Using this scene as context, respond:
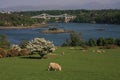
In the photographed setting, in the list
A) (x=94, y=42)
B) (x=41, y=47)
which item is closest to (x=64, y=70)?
(x=41, y=47)

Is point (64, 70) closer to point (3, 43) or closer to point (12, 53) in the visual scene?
point (12, 53)

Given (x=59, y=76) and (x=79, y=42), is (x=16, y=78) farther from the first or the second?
(x=79, y=42)

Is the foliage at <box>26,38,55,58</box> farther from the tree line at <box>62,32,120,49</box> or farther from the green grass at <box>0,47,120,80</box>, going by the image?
the tree line at <box>62,32,120,49</box>

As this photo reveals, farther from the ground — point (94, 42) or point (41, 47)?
point (41, 47)

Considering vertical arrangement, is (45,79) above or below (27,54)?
above

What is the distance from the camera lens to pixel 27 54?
39812 millimetres

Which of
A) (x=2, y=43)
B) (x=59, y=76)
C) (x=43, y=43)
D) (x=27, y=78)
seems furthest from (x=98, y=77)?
(x=2, y=43)

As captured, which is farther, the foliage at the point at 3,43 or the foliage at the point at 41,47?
the foliage at the point at 3,43

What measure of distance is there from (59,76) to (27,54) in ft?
67.6

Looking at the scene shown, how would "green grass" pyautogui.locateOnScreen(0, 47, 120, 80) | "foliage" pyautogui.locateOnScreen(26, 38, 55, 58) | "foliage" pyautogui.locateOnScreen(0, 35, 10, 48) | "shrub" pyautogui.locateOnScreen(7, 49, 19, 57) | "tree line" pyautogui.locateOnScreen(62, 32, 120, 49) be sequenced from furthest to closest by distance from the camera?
1. "tree line" pyautogui.locateOnScreen(62, 32, 120, 49)
2. "foliage" pyautogui.locateOnScreen(0, 35, 10, 48)
3. "shrub" pyautogui.locateOnScreen(7, 49, 19, 57)
4. "foliage" pyautogui.locateOnScreen(26, 38, 55, 58)
5. "green grass" pyautogui.locateOnScreen(0, 47, 120, 80)

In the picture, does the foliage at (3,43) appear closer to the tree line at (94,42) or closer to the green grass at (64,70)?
the tree line at (94,42)

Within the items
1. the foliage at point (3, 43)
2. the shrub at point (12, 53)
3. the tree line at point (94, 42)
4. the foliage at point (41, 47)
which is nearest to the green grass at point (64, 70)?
the foliage at point (41, 47)

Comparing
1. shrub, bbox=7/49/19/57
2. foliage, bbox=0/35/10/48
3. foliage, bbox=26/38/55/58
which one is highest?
foliage, bbox=26/38/55/58

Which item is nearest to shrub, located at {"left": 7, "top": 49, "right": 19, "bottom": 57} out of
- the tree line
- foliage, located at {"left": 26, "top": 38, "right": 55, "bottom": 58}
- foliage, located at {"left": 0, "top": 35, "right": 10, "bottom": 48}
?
foliage, located at {"left": 26, "top": 38, "right": 55, "bottom": 58}
